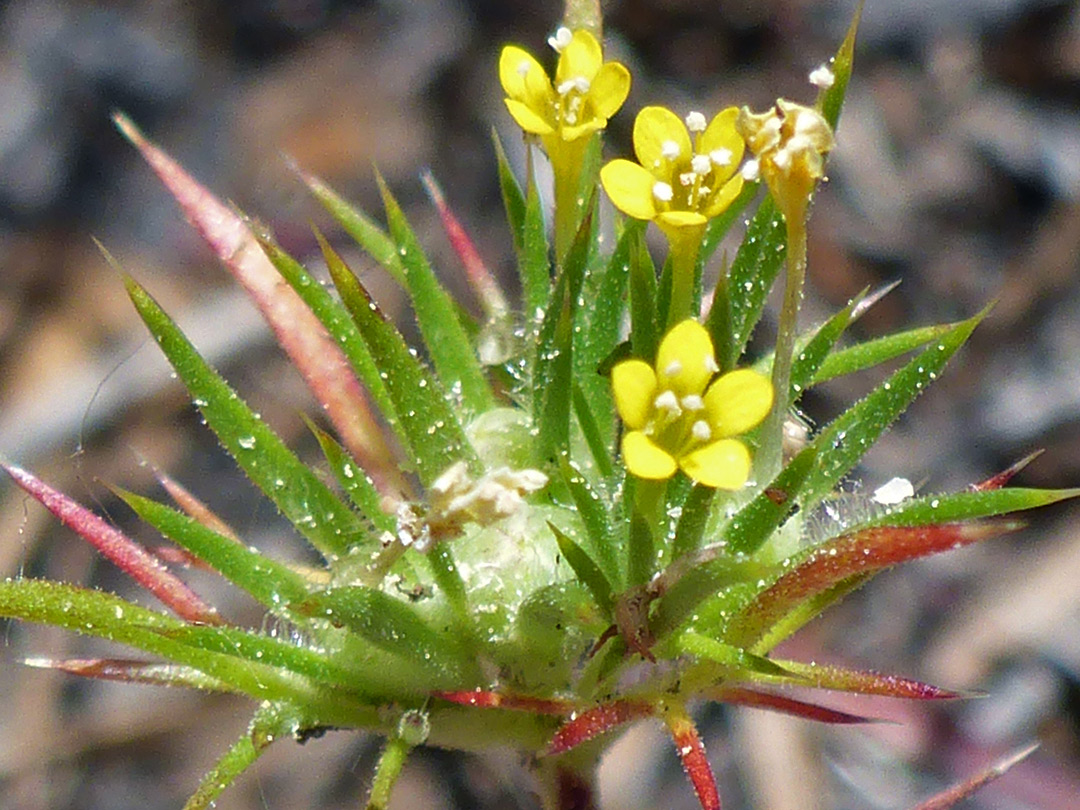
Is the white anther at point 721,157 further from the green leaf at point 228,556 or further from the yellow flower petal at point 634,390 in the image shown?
the green leaf at point 228,556

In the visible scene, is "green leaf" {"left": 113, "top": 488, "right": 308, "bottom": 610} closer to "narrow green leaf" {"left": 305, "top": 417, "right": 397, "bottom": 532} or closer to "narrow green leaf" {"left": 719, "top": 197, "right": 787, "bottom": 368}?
"narrow green leaf" {"left": 305, "top": 417, "right": 397, "bottom": 532}

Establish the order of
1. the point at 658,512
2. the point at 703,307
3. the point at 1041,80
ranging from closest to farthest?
the point at 658,512 < the point at 703,307 < the point at 1041,80

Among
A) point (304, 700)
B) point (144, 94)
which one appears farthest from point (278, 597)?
point (144, 94)

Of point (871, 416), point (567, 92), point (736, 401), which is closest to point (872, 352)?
point (871, 416)

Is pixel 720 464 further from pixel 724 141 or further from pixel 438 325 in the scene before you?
pixel 438 325

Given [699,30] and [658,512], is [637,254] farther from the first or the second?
[699,30]
